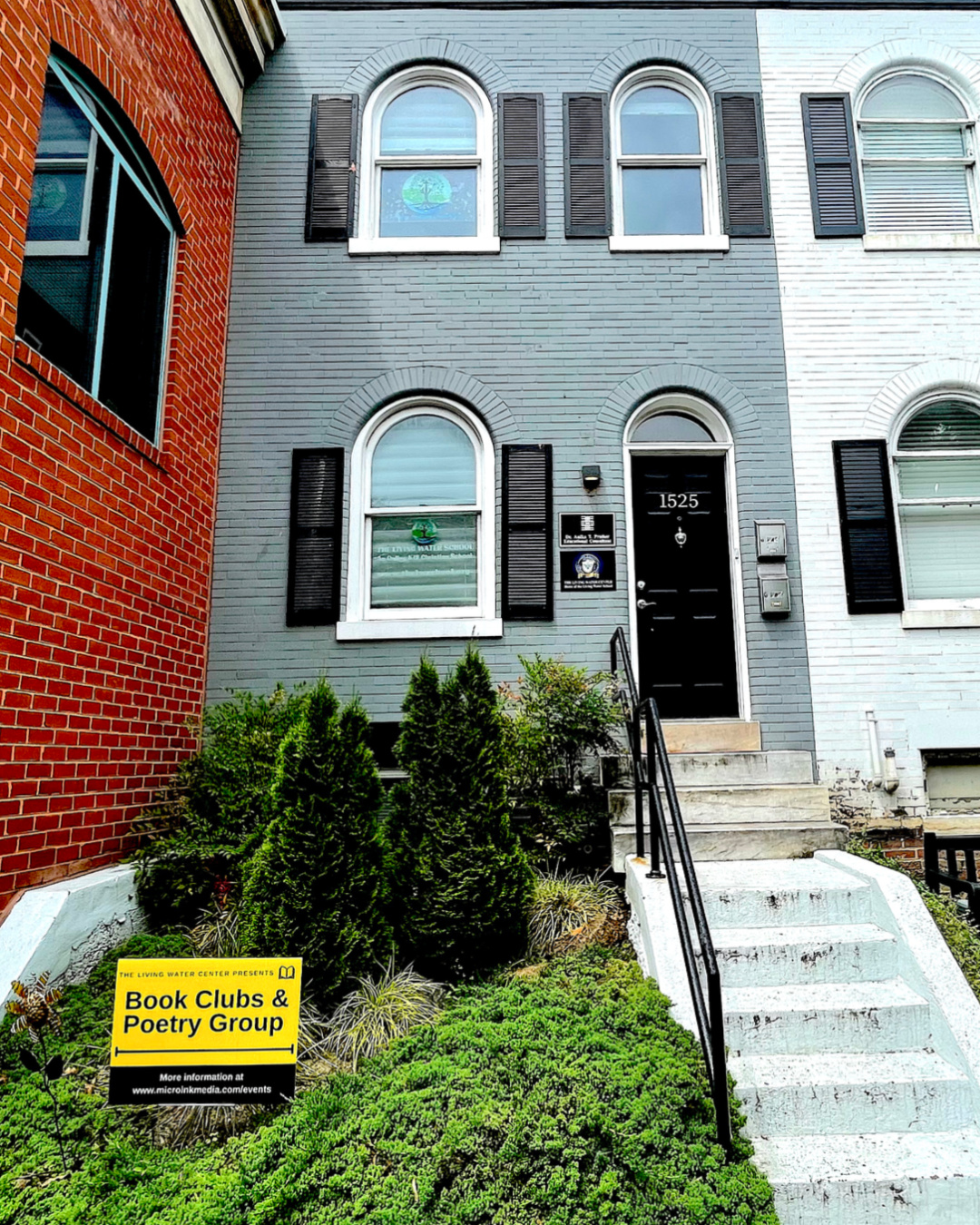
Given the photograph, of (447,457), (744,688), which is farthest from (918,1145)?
(447,457)

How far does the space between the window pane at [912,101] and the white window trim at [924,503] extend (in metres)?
2.61

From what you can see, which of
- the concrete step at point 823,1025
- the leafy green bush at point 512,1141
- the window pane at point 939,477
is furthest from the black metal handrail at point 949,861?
the window pane at point 939,477

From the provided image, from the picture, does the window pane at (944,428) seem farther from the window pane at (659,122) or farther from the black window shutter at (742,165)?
the window pane at (659,122)

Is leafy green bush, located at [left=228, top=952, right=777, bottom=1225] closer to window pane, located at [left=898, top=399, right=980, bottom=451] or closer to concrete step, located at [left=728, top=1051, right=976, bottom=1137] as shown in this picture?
concrete step, located at [left=728, top=1051, right=976, bottom=1137]

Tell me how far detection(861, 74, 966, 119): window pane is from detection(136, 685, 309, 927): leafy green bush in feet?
23.1

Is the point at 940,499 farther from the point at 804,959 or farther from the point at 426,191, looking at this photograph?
the point at 426,191

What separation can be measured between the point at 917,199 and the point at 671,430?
3.00 metres

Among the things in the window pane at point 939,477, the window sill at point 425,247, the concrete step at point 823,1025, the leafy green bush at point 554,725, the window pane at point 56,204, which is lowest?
the concrete step at point 823,1025

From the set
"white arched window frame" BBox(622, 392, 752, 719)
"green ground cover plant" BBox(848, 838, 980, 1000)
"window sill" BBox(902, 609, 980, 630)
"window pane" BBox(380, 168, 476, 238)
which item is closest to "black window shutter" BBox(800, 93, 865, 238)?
"white arched window frame" BBox(622, 392, 752, 719)

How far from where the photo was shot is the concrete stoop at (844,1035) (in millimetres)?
A: 2691

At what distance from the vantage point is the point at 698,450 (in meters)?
6.19

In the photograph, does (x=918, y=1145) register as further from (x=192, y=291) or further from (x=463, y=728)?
(x=192, y=291)

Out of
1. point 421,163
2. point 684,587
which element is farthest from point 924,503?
point 421,163

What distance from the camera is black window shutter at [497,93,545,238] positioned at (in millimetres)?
6352
